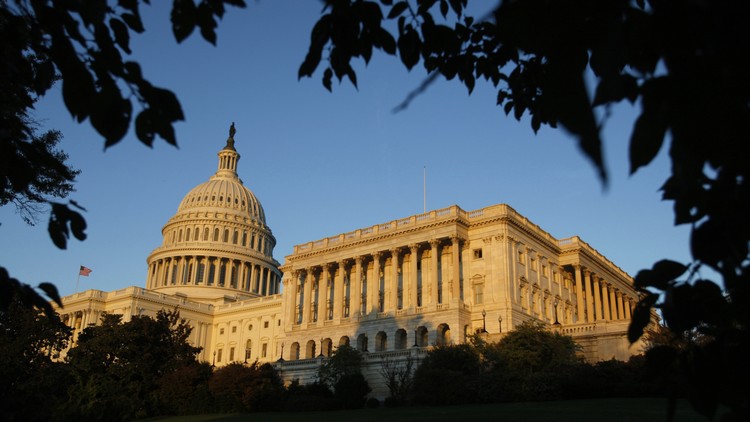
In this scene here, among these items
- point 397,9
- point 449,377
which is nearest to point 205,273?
point 449,377

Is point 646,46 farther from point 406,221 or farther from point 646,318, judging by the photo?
point 406,221

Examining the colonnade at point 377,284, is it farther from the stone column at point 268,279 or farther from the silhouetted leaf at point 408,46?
the silhouetted leaf at point 408,46

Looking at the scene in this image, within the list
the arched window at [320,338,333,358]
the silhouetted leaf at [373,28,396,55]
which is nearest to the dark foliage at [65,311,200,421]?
the arched window at [320,338,333,358]

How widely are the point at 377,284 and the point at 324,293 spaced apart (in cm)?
847

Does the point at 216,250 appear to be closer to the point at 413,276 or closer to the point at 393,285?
the point at 393,285

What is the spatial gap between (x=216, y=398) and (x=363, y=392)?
11.3 meters

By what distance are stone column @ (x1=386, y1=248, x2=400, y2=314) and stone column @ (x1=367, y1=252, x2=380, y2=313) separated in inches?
58.9

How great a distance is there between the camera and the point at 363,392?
5284cm

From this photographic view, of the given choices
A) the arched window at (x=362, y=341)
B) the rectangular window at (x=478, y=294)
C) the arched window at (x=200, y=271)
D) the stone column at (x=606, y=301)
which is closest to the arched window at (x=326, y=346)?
the arched window at (x=362, y=341)

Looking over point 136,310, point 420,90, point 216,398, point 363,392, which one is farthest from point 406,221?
point 420,90

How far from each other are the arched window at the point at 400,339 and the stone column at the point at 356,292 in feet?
21.9

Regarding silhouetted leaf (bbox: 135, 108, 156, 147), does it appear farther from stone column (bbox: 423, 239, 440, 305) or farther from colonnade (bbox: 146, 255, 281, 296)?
colonnade (bbox: 146, 255, 281, 296)

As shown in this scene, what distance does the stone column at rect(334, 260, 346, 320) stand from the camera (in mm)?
79750

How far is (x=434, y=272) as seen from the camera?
234 ft
